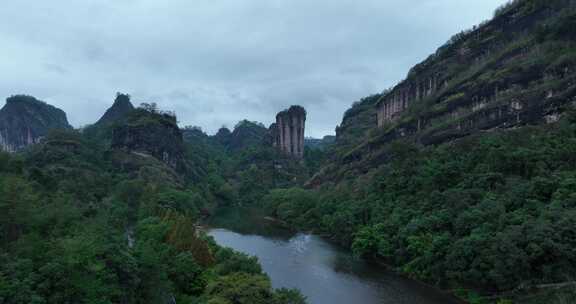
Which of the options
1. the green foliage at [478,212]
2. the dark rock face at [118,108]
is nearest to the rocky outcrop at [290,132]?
the dark rock face at [118,108]

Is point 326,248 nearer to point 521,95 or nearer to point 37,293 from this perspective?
point 521,95

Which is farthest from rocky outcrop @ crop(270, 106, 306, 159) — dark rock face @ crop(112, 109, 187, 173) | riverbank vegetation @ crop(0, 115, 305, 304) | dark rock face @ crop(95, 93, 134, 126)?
riverbank vegetation @ crop(0, 115, 305, 304)

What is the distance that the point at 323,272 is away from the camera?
36.9m

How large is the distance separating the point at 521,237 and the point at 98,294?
24.0 m

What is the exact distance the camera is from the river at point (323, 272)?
29.9m

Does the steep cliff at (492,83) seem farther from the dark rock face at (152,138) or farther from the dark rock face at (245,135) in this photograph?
the dark rock face at (245,135)

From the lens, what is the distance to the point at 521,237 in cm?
2548

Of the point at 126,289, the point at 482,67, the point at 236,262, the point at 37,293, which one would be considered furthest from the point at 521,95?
the point at 37,293

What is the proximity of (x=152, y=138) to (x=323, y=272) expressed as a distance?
245ft

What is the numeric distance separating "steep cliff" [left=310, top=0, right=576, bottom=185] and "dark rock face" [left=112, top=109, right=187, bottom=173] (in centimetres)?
4265

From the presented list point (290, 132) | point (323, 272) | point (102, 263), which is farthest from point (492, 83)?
point (290, 132)

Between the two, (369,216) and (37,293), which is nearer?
A: (37,293)

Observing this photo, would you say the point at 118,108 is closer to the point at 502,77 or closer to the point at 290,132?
the point at 290,132

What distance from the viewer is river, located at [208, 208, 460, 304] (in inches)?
1176
